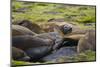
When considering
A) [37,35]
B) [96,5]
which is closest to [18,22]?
[37,35]

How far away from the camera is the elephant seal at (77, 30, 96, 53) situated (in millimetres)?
2703

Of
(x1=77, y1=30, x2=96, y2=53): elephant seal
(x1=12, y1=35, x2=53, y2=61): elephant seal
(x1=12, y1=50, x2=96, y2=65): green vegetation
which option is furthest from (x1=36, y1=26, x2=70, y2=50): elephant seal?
(x1=77, y1=30, x2=96, y2=53): elephant seal

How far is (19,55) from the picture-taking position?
240cm

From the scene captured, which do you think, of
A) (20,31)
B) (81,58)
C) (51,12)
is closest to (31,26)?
(20,31)

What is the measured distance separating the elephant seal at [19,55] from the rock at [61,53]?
0.24 m

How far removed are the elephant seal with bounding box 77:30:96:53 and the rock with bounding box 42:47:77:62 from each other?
95 mm

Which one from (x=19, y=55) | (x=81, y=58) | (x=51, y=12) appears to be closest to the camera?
(x=19, y=55)

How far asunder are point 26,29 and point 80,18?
786 mm

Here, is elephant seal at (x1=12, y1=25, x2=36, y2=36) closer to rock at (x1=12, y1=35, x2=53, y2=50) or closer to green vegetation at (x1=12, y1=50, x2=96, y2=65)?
rock at (x1=12, y1=35, x2=53, y2=50)

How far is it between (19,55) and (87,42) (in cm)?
98

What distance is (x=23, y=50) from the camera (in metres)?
2.43

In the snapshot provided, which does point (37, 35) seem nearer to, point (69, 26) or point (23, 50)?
point (23, 50)

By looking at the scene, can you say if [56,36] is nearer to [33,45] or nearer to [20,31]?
[33,45]

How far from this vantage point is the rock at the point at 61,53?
254 cm
